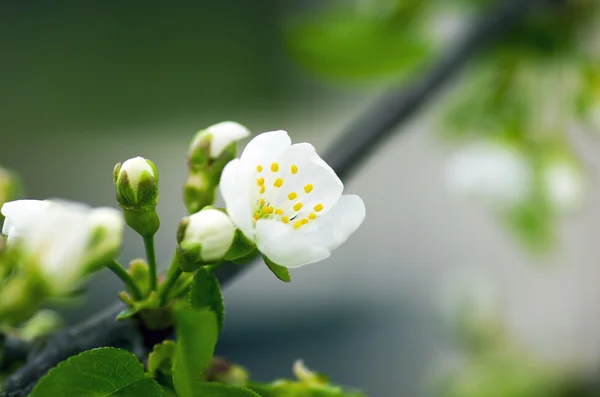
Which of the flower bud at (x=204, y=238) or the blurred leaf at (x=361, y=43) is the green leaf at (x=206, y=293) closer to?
the flower bud at (x=204, y=238)

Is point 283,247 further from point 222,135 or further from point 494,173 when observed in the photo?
point 494,173

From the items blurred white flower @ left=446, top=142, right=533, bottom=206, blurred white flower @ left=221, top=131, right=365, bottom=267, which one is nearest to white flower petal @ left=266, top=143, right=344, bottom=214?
blurred white flower @ left=221, top=131, right=365, bottom=267

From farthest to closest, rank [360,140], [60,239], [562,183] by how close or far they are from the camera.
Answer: [562,183] < [360,140] < [60,239]

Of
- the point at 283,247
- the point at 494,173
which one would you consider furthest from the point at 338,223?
the point at 494,173

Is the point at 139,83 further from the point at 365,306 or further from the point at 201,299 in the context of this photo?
the point at 201,299

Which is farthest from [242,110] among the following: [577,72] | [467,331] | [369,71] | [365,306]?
[577,72]

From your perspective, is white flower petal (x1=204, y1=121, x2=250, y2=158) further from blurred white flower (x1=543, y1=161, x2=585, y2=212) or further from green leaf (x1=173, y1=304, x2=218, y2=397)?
blurred white flower (x1=543, y1=161, x2=585, y2=212)

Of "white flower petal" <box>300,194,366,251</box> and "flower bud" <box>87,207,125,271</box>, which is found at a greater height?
"white flower petal" <box>300,194,366,251</box>
